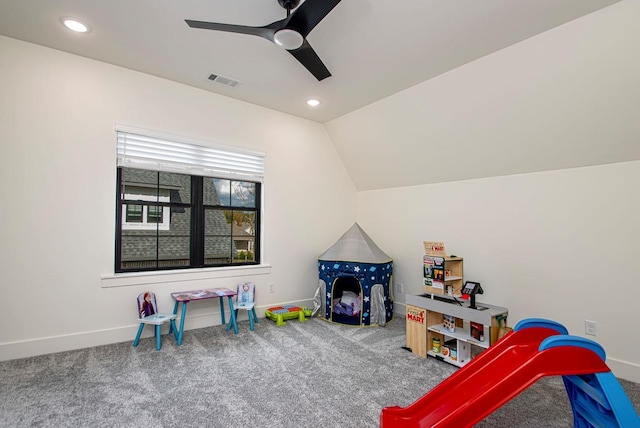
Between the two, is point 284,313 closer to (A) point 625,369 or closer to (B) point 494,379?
(B) point 494,379

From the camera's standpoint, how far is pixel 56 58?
3.02m

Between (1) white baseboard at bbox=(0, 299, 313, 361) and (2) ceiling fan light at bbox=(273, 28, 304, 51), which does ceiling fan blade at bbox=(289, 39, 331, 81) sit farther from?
(1) white baseboard at bbox=(0, 299, 313, 361)

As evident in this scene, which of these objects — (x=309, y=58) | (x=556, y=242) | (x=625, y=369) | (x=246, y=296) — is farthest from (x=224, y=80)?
(x=625, y=369)

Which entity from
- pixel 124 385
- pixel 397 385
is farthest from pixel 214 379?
pixel 397 385

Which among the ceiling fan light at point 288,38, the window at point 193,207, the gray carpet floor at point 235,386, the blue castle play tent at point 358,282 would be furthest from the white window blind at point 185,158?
the ceiling fan light at point 288,38

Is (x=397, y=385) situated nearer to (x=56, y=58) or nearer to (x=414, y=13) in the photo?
(x=414, y=13)

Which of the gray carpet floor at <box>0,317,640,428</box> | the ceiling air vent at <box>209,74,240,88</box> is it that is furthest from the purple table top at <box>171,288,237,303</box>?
the ceiling air vent at <box>209,74,240,88</box>

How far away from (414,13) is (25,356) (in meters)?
4.47

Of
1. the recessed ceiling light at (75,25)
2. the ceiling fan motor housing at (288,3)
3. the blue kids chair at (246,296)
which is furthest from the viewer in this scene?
the blue kids chair at (246,296)

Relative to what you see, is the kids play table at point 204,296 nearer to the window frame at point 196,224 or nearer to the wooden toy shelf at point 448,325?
the window frame at point 196,224

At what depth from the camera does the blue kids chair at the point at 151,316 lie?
3.13 metres

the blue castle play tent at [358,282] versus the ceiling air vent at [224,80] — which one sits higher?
the ceiling air vent at [224,80]

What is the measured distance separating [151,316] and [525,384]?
330 centimetres

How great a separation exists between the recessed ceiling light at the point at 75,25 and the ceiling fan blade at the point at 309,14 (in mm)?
1933
